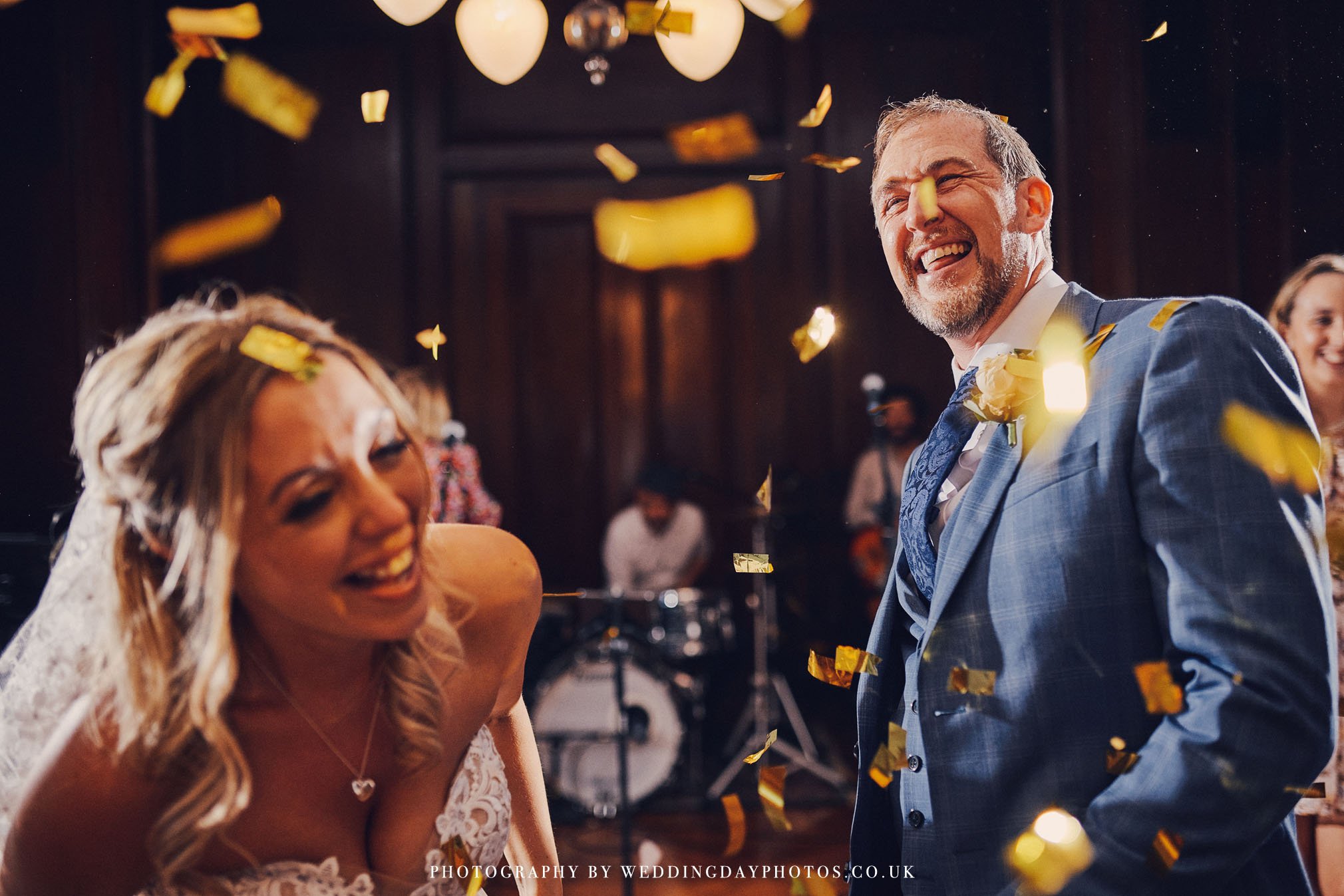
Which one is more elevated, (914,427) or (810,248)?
(810,248)

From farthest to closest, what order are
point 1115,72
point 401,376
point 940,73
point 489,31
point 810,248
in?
point 810,248 < point 940,73 < point 489,31 < point 1115,72 < point 401,376

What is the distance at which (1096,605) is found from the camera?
3.54ft

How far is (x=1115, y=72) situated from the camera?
1731mm

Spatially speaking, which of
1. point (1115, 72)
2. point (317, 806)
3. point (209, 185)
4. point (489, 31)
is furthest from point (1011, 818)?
point (209, 185)

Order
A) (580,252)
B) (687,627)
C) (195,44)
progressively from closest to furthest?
(195,44) → (687,627) → (580,252)

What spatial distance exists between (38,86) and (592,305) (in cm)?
321

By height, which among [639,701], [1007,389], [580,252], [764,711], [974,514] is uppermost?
[580,252]

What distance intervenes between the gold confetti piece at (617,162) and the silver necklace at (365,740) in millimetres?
4104

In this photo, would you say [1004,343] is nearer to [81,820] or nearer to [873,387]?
[81,820]

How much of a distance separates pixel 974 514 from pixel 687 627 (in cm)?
326

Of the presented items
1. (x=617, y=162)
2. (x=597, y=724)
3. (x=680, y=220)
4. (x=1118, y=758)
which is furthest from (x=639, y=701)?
(x=1118, y=758)

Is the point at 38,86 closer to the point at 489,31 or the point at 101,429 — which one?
the point at 101,429

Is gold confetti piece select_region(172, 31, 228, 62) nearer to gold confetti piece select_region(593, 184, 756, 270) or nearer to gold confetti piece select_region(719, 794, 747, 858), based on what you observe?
gold confetti piece select_region(593, 184, 756, 270)

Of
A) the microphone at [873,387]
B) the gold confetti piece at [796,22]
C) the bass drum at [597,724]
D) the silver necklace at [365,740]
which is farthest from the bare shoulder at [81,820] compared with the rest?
the gold confetti piece at [796,22]
